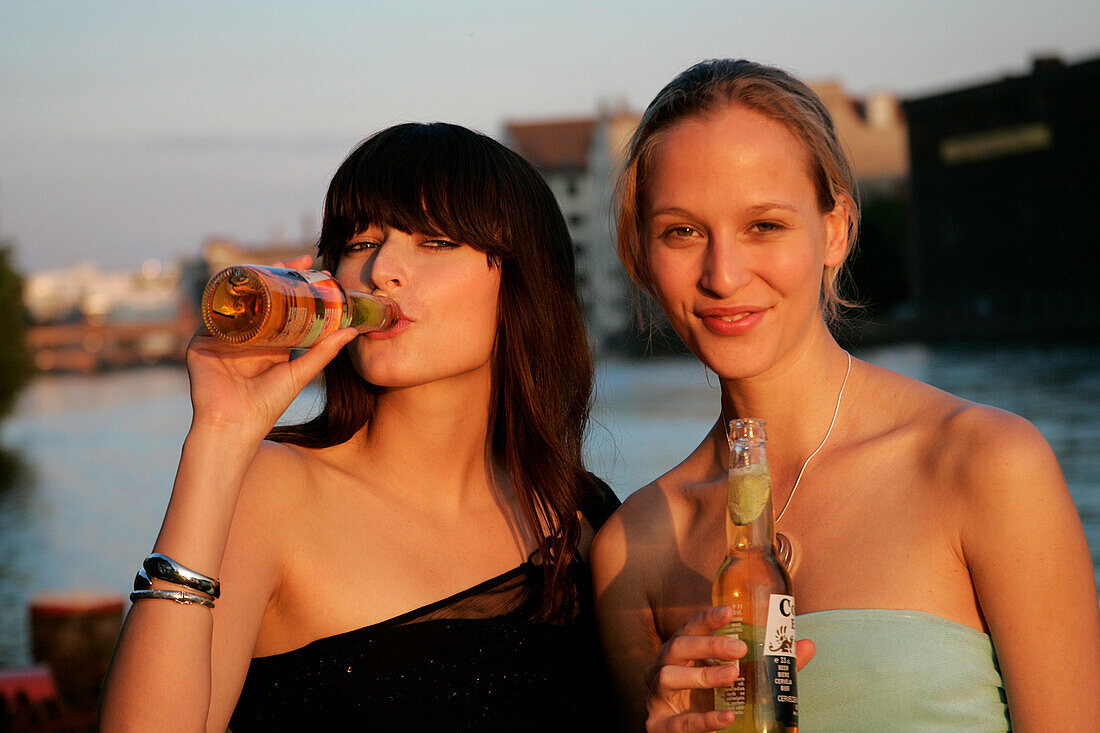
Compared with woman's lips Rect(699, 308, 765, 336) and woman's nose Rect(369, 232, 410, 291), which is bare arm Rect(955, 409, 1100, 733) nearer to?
woman's lips Rect(699, 308, 765, 336)

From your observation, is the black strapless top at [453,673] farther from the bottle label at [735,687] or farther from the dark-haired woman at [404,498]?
the bottle label at [735,687]

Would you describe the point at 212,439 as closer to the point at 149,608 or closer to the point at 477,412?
the point at 149,608

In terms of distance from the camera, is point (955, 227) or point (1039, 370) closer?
point (1039, 370)

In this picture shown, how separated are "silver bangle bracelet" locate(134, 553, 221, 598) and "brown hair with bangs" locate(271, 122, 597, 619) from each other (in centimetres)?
80

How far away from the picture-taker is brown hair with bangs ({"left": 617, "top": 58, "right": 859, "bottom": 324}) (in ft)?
7.68

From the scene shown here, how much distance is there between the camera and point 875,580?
7.24 ft

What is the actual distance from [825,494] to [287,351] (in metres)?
1.15

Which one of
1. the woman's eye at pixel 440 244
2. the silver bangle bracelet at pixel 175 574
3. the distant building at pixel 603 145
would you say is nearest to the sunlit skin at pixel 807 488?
the woman's eye at pixel 440 244

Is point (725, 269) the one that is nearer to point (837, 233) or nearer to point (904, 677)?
point (837, 233)

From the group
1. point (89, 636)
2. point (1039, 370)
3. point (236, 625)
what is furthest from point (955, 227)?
point (236, 625)

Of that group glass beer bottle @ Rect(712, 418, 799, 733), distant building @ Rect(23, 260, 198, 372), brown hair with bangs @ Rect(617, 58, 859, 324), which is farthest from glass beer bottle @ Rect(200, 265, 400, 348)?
distant building @ Rect(23, 260, 198, 372)

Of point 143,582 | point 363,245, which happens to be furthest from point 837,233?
point 143,582

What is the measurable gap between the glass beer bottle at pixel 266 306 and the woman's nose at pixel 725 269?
0.81 metres

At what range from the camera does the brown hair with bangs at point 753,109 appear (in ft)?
7.68
